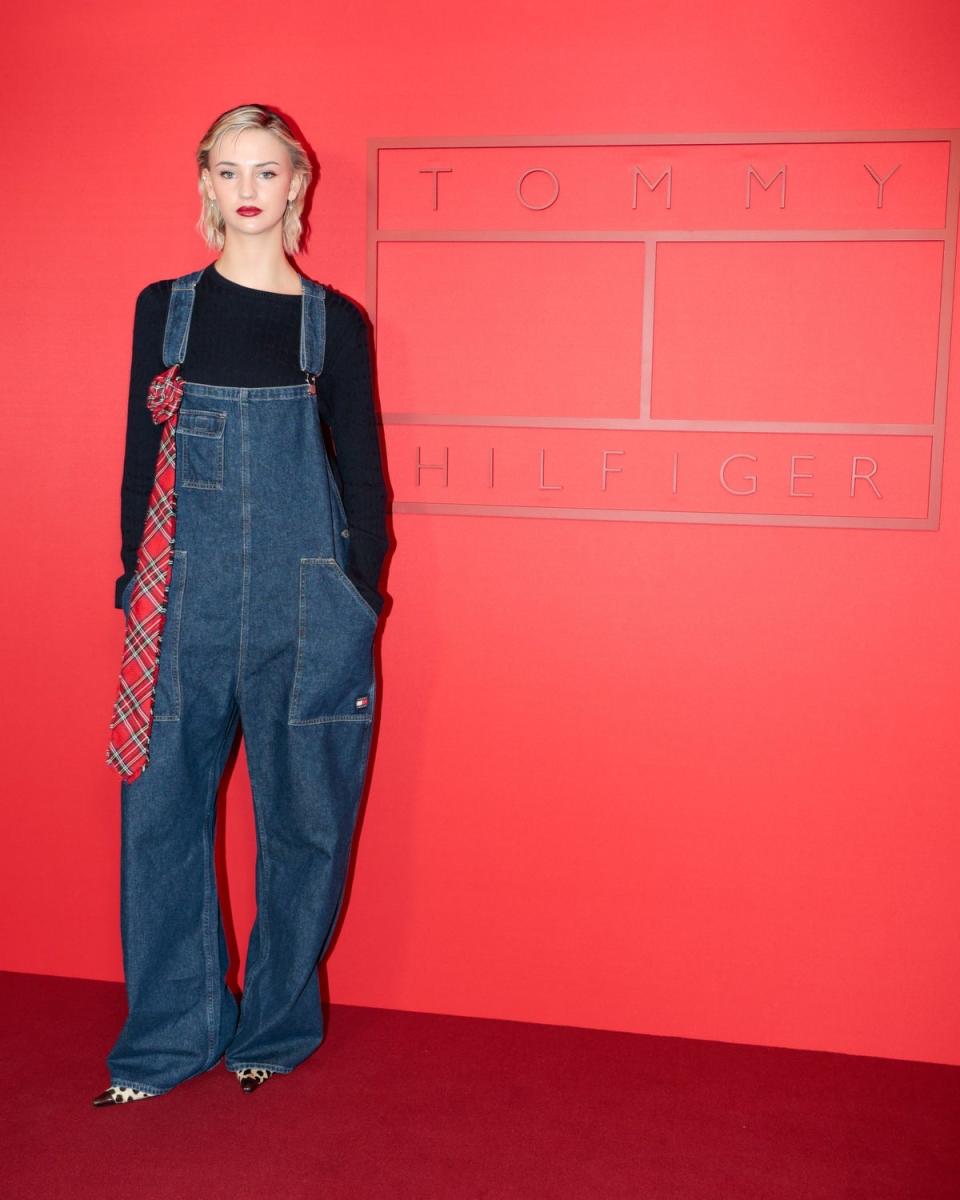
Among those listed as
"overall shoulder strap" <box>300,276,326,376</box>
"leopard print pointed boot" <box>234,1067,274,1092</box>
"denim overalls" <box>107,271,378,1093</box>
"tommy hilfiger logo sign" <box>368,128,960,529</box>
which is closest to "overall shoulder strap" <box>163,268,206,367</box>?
"denim overalls" <box>107,271,378,1093</box>

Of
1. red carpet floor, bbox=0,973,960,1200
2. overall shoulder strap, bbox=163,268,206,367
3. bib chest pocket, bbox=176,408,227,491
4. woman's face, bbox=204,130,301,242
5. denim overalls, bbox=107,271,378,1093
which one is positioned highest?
woman's face, bbox=204,130,301,242

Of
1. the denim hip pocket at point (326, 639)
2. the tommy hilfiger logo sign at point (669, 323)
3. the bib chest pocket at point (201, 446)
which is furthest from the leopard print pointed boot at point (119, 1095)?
the tommy hilfiger logo sign at point (669, 323)

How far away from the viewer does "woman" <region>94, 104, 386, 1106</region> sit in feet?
6.93

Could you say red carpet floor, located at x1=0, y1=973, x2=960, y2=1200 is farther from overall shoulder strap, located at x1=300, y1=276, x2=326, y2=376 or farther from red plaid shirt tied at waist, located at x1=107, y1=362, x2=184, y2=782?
overall shoulder strap, located at x1=300, y1=276, x2=326, y2=376

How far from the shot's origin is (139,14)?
7.76ft

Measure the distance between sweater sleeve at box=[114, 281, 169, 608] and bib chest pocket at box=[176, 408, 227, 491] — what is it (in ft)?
0.29

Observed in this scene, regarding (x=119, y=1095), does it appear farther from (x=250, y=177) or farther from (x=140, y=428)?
(x=250, y=177)

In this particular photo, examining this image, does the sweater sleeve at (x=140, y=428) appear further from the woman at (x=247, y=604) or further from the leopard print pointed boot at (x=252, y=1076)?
the leopard print pointed boot at (x=252, y=1076)

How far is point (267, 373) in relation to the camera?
212cm

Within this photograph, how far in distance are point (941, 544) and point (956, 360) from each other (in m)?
0.36

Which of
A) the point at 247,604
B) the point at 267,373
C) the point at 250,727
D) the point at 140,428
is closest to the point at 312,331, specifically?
the point at 267,373

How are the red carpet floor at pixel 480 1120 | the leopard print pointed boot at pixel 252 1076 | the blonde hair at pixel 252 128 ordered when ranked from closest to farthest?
the red carpet floor at pixel 480 1120
the blonde hair at pixel 252 128
the leopard print pointed boot at pixel 252 1076

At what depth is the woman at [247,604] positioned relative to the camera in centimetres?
211

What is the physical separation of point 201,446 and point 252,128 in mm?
583
